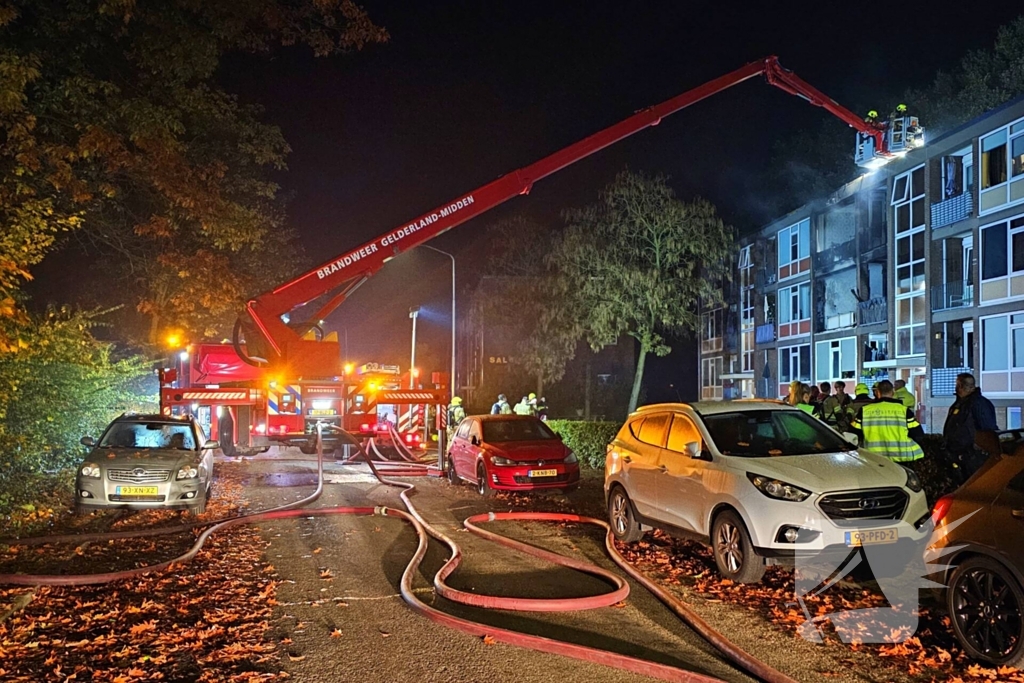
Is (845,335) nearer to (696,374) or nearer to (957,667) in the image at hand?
(696,374)

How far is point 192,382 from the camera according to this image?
68.1 ft

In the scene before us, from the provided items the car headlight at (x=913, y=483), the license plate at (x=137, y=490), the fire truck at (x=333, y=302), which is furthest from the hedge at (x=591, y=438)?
the car headlight at (x=913, y=483)

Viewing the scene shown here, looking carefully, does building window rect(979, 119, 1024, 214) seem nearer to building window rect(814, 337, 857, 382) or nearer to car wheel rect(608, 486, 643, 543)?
building window rect(814, 337, 857, 382)

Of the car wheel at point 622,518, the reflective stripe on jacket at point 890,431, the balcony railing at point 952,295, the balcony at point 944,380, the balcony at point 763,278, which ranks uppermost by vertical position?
the balcony at point 763,278

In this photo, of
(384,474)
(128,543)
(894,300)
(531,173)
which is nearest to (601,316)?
(894,300)

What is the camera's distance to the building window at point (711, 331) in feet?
164

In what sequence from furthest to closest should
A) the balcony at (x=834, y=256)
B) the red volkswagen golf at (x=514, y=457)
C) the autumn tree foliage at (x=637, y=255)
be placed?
the balcony at (x=834, y=256), the autumn tree foliage at (x=637, y=255), the red volkswagen golf at (x=514, y=457)

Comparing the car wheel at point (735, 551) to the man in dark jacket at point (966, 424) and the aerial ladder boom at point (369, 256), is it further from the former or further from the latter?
the aerial ladder boom at point (369, 256)

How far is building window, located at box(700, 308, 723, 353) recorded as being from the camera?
4994 cm

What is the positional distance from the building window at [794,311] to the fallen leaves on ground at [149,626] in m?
34.3

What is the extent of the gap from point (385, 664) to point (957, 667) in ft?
12.2

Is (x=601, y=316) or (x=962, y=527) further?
(x=601, y=316)

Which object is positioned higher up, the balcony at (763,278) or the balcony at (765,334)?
the balcony at (763,278)

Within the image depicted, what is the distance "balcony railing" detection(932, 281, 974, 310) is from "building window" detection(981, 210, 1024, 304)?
98 cm
